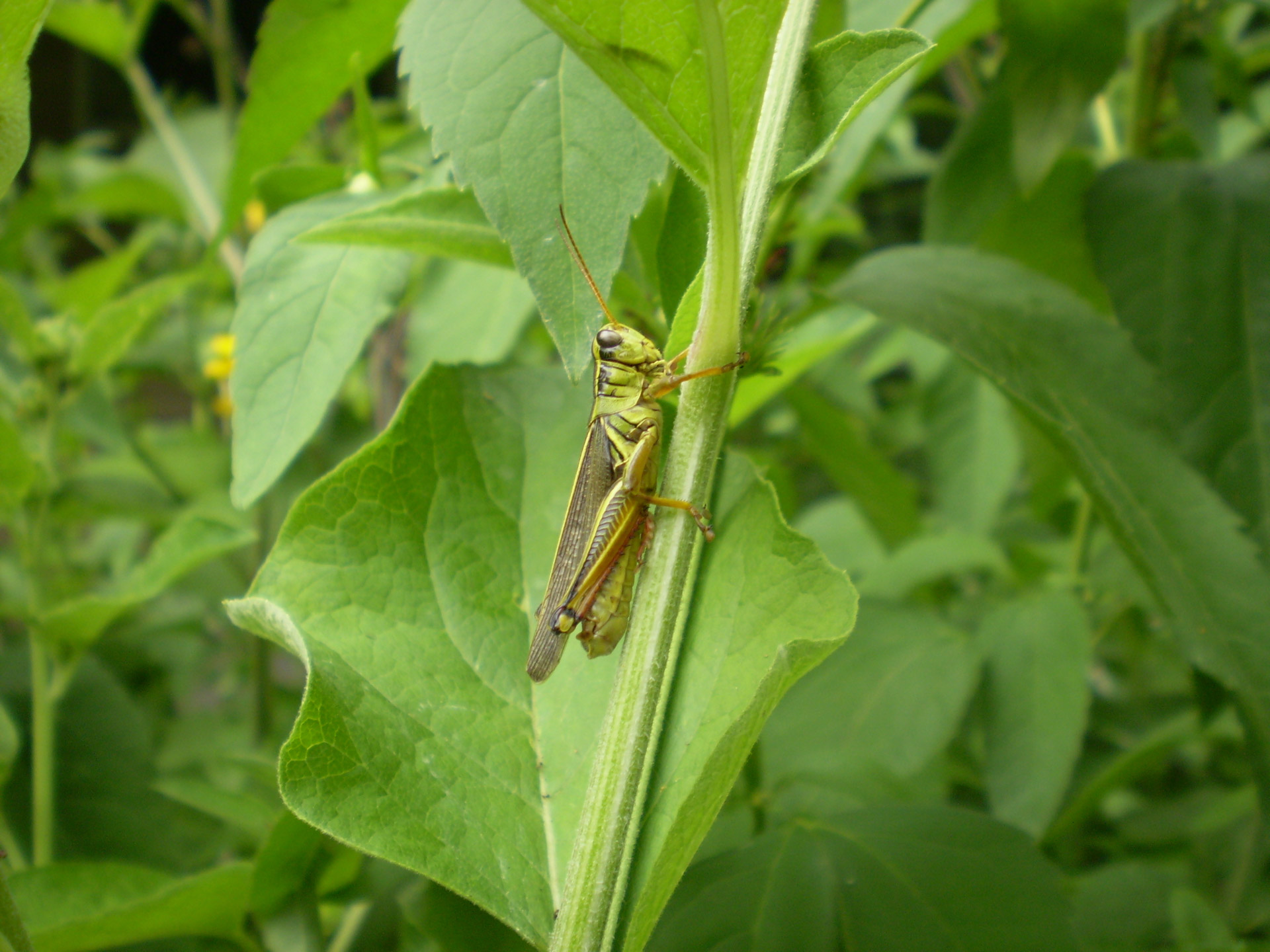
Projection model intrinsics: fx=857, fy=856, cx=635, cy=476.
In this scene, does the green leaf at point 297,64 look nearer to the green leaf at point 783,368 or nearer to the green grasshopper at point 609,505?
the green grasshopper at point 609,505

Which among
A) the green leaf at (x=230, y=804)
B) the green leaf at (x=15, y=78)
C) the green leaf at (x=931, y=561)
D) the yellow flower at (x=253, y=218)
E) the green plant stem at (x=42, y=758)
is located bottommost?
the green plant stem at (x=42, y=758)

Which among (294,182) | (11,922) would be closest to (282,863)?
(11,922)

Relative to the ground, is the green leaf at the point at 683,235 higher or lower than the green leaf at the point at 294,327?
higher

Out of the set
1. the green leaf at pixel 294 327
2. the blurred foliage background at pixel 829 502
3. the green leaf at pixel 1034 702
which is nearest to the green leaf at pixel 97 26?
the blurred foliage background at pixel 829 502

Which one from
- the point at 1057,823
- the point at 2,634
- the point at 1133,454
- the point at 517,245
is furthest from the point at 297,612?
the point at 2,634

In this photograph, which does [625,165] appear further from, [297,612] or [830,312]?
[830,312]

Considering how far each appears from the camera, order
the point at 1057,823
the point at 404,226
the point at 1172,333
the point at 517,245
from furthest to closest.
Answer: the point at 1057,823 < the point at 1172,333 < the point at 404,226 < the point at 517,245

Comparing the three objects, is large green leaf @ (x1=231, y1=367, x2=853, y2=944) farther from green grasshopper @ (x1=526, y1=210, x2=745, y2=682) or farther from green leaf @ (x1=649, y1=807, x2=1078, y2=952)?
green leaf @ (x1=649, y1=807, x2=1078, y2=952)
